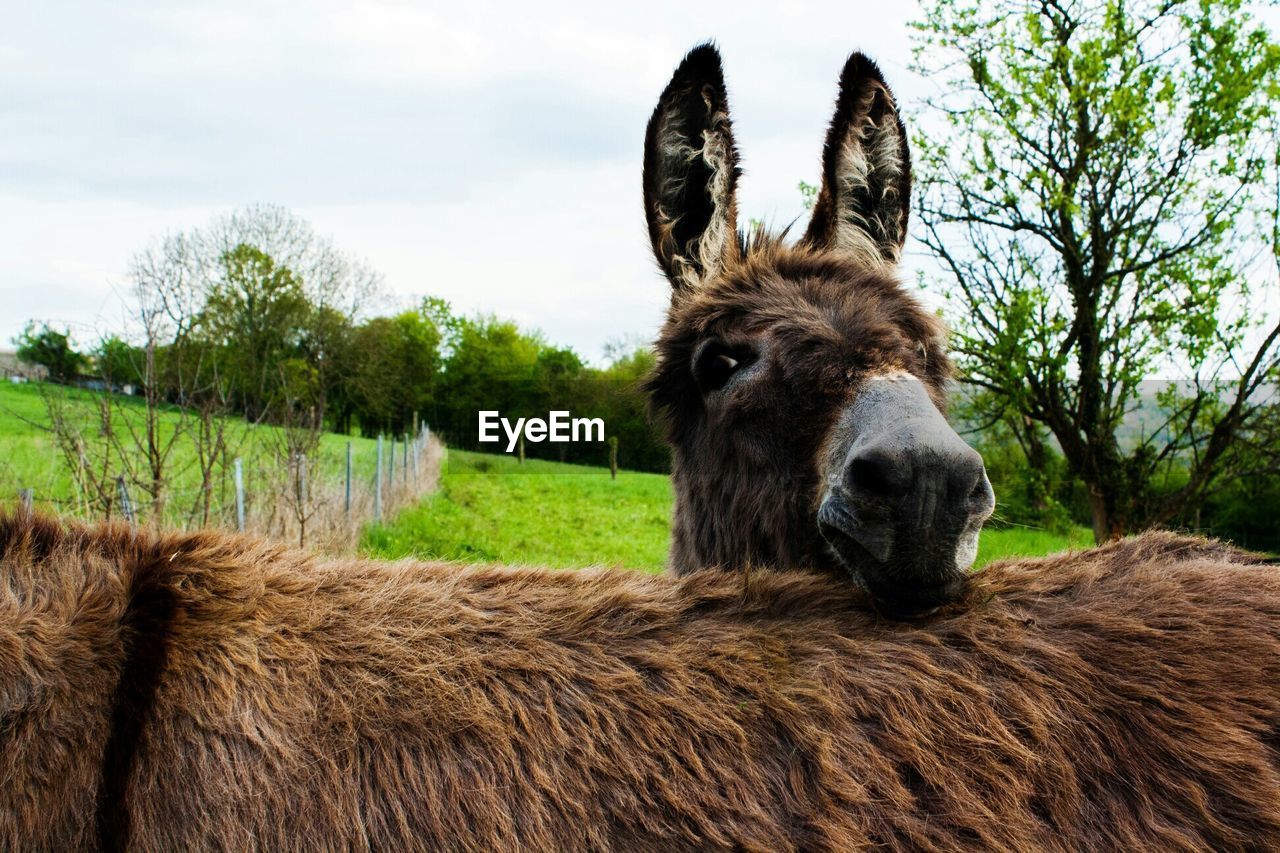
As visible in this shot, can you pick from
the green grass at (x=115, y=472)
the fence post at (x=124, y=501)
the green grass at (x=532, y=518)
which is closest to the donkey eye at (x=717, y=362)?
the green grass at (x=115, y=472)

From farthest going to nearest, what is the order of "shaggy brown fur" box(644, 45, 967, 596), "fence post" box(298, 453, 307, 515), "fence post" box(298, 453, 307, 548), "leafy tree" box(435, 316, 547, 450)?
1. "leafy tree" box(435, 316, 547, 450)
2. "fence post" box(298, 453, 307, 515)
3. "fence post" box(298, 453, 307, 548)
4. "shaggy brown fur" box(644, 45, 967, 596)

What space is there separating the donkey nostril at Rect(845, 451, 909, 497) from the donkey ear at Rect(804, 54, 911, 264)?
70.9 inches

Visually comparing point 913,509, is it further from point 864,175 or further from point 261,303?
point 261,303

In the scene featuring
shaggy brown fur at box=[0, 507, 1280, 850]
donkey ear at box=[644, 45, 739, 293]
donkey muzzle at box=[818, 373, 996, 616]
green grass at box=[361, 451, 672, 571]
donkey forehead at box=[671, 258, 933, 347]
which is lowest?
green grass at box=[361, 451, 672, 571]

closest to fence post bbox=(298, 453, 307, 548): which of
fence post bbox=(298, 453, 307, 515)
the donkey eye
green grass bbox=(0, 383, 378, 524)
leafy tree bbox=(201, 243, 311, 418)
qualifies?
fence post bbox=(298, 453, 307, 515)

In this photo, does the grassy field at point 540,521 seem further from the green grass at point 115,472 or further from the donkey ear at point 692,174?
the donkey ear at point 692,174

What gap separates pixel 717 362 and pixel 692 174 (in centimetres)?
108

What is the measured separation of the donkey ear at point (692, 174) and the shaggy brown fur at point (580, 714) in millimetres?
2009

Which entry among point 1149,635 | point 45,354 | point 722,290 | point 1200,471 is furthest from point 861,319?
point 1200,471

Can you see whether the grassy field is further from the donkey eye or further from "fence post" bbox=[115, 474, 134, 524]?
the donkey eye

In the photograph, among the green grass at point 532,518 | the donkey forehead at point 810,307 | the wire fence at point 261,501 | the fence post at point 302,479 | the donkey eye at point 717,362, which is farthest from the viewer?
the green grass at point 532,518

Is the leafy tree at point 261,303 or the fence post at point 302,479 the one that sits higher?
the leafy tree at point 261,303

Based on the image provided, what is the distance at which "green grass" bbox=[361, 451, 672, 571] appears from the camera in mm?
14664

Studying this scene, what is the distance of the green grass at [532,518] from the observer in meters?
14.7
